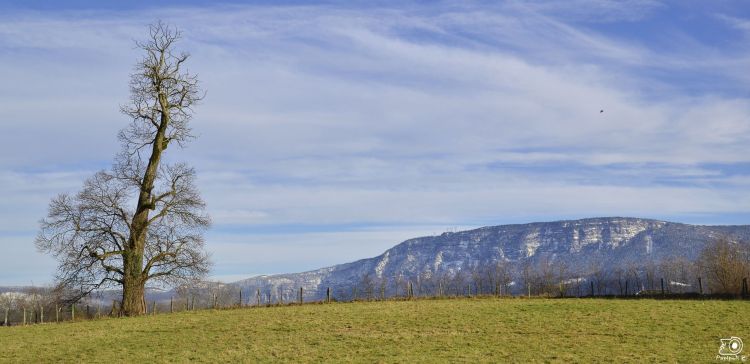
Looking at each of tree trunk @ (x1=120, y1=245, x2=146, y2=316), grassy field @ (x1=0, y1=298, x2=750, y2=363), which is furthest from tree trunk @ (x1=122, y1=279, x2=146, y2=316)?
grassy field @ (x1=0, y1=298, x2=750, y2=363)

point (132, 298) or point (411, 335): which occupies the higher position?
point (132, 298)

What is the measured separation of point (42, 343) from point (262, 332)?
11484 mm

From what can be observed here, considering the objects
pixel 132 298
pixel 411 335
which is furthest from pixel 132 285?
pixel 411 335

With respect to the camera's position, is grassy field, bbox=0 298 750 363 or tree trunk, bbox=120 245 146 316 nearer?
grassy field, bbox=0 298 750 363

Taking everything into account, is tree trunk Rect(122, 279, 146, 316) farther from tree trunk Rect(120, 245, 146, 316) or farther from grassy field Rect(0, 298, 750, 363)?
grassy field Rect(0, 298, 750, 363)

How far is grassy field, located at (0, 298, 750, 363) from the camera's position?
92.3 feet

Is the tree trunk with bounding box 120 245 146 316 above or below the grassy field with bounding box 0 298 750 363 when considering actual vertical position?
above

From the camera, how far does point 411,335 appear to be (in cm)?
3347

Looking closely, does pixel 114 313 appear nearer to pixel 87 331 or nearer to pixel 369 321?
pixel 87 331

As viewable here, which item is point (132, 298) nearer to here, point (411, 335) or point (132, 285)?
point (132, 285)

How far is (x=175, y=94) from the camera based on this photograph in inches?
2099

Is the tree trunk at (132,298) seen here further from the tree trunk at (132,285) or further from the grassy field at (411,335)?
the grassy field at (411,335)

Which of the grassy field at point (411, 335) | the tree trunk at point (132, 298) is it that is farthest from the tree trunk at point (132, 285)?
the grassy field at point (411, 335)

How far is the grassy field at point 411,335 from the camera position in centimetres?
2812
